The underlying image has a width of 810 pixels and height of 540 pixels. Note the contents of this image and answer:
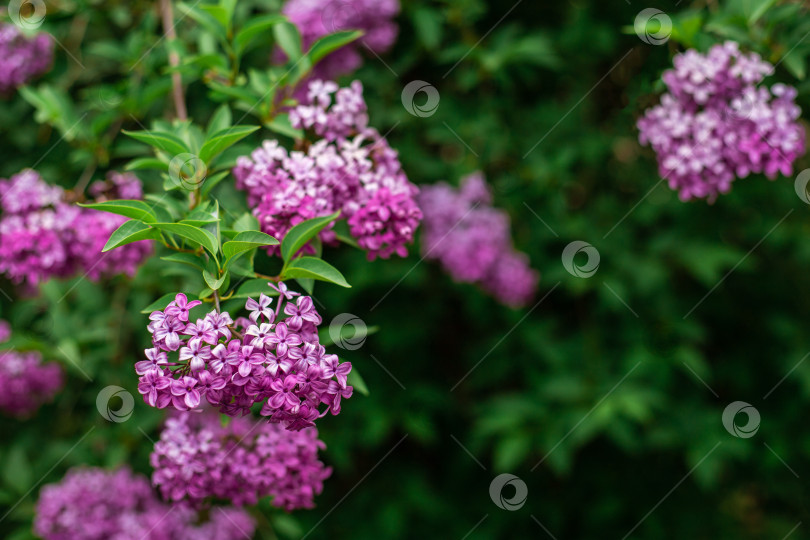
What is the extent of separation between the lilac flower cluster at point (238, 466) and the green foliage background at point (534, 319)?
1173 millimetres

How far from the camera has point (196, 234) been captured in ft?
5.64

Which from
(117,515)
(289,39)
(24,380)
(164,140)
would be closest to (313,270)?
(164,140)

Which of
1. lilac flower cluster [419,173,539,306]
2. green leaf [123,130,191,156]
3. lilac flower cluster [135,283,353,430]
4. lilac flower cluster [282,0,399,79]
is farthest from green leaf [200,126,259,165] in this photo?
lilac flower cluster [419,173,539,306]

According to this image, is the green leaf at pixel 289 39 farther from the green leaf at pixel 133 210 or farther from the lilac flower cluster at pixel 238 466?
the lilac flower cluster at pixel 238 466

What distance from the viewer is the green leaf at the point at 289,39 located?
98.3 inches

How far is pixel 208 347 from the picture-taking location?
162 centimetres

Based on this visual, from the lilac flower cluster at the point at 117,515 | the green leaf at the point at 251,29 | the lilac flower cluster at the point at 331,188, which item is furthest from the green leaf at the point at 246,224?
the lilac flower cluster at the point at 117,515

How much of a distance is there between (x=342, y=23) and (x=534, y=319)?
5.64ft

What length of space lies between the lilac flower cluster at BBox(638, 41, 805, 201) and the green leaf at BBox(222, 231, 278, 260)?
140cm

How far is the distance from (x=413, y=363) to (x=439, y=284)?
16.9 inches

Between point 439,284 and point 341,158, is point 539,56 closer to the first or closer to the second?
point 439,284

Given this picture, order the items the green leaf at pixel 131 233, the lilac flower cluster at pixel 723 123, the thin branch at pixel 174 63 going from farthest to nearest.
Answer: the thin branch at pixel 174 63 → the lilac flower cluster at pixel 723 123 → the green leaf at pixel 131 233

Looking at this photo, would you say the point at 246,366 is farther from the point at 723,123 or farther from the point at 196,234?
the point at 723,123

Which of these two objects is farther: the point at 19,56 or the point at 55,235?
A: the point at 19,56
